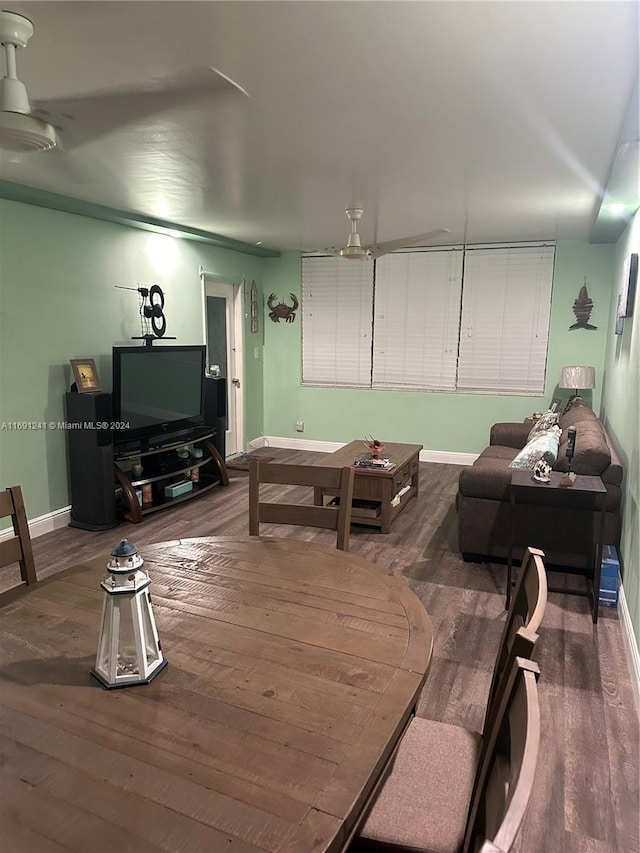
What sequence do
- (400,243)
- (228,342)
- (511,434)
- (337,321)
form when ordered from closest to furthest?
(400,243)
(511,434)
(228,342)
(337,321)

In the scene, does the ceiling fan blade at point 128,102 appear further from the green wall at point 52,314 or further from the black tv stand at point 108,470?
the black tv stand at point 108,470

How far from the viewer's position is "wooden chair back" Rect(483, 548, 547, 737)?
108 centimetres

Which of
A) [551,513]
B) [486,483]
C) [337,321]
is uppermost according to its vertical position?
[337,321]

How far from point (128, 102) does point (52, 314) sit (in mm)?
2299

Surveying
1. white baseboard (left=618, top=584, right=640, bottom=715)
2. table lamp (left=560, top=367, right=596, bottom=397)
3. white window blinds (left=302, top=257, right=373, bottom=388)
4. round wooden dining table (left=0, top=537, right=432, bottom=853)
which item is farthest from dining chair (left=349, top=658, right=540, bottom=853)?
white window blinds (left=302, top=257, right=373, bottom=388)

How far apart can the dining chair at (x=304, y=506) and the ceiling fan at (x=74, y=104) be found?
4.49 feet

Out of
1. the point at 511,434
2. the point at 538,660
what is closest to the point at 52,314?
the point at 538,660

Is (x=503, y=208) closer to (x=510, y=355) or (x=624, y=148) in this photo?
(x=624, y=148)

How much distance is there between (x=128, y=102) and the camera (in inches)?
90.5

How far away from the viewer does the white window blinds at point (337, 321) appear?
682cm

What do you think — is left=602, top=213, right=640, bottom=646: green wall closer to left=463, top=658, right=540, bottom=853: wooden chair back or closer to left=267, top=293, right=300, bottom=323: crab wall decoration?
left=463, top=658, right=540, bottom=853: wooden chair back

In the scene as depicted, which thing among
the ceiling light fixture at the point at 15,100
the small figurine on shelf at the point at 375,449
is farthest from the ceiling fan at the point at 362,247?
the ceiling light fixture at the point at 15,100

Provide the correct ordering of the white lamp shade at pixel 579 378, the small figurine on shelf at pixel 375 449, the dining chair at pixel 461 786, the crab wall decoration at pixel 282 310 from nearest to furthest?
the dining chair at pixel 461 786 < the small figurine on shelf at pixel 375 449 < the white lamp shade at pixel 579 378 < the crab wall decoration at pixel 282 310

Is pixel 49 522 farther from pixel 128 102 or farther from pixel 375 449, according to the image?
pixel 128 102
